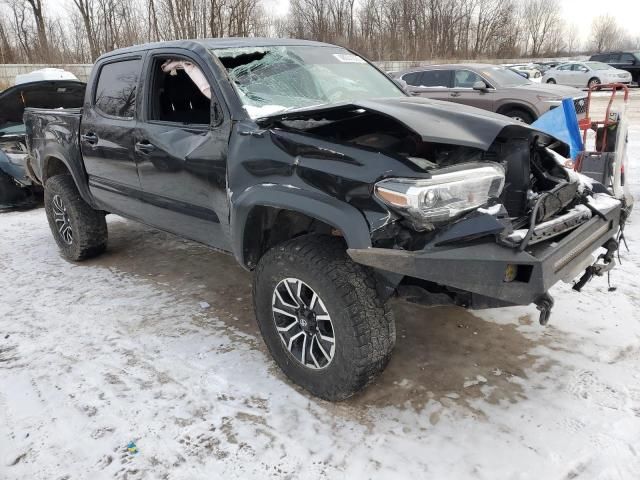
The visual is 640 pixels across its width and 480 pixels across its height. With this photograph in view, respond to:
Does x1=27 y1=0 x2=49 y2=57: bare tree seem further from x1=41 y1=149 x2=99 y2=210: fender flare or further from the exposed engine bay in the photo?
the exposed engine bay

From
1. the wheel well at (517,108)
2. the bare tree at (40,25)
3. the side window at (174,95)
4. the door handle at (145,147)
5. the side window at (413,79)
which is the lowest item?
the wheel well at (517,108)

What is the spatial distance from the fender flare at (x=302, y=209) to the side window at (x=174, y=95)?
90 centimetres

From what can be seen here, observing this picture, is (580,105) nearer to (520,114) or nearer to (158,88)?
(520,114)

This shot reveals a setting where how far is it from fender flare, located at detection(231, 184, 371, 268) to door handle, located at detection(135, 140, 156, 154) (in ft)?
3.41

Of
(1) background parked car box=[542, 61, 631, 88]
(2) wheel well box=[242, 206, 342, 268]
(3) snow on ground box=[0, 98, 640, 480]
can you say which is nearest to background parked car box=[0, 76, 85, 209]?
(3) snow on ground box=[0, 98, 640, 480]

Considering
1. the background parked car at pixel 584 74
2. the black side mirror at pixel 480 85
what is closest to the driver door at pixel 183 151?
the black side mirror at pixel 480 85

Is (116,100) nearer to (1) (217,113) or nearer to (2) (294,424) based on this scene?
(1) (217,113)

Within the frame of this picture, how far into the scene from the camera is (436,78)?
37.6ft

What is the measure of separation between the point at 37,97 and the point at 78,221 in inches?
122

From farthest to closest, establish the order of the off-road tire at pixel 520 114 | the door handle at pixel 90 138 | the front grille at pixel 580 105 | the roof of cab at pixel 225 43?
the front grille at pixel 580 105, the off-road tire at pixel 520 114, the door handle at pixel 90 138, the roof of cab at pixel 225 43

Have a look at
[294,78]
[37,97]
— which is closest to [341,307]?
[294,78]

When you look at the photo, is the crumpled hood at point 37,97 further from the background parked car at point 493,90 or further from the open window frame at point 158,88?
the background parked car at point 493,90

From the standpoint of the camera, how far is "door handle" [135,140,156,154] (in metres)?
3.51

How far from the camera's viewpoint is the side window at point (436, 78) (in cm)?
1122
